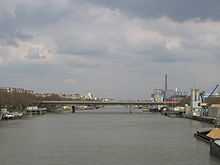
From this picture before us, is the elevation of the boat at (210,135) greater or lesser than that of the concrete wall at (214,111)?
lesser

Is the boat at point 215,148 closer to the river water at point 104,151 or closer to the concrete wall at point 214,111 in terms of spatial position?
the river water at point 104,151

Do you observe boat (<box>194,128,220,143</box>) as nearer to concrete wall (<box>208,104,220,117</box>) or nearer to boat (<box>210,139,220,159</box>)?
boat (<box>210,139,220,159</box>)

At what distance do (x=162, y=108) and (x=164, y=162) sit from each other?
343ft

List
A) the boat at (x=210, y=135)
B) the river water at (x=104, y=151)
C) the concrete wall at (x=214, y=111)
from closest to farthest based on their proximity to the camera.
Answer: the river water at (x=104, y=151) < the boat at (x=210, y=135) < the concrete wall at (x=214, y=111)

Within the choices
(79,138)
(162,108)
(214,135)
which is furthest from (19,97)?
(214,135)

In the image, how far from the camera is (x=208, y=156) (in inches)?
1020

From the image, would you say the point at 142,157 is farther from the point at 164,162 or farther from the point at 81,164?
the point at 81,164

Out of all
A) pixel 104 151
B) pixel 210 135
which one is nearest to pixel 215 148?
pixel 104 151

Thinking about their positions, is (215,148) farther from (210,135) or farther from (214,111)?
(214,111)

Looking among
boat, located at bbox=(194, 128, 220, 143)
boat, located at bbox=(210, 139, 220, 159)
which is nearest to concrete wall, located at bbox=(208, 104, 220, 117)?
boat, located at bbox=(194, 128, 220, 143)

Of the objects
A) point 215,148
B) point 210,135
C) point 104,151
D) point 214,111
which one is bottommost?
point 104,151

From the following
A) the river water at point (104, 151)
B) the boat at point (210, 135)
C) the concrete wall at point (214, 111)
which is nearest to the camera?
the river water at point (104, 151)

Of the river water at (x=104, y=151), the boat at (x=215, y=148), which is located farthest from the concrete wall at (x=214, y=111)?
the boat at (x=215, y=148)

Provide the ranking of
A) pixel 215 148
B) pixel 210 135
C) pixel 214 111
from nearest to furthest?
pixel 215 148 → pixel 210 135 → pixel 214 111
